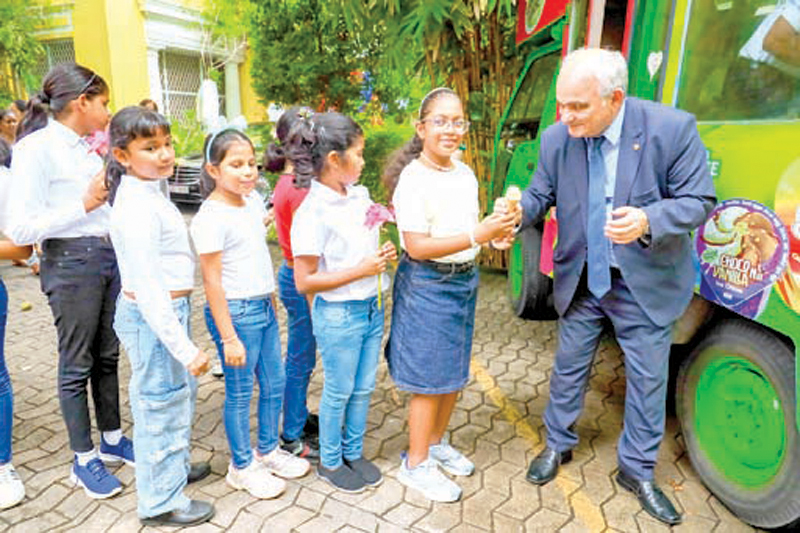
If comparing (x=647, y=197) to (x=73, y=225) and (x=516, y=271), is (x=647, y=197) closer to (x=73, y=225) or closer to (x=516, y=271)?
(x=73, y=225)

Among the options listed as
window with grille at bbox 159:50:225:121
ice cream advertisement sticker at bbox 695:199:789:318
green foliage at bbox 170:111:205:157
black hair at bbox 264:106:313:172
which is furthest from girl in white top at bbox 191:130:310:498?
window with grille at bbox 159:50:225:121

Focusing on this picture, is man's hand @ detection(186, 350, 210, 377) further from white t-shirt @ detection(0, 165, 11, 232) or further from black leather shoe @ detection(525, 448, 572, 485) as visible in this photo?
black leather shoe @ detection(525, 448, 572, 485)

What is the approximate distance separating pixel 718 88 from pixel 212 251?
2.17 metres

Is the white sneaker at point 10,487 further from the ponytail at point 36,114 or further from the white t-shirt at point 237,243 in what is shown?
the ponytail at point 36,114

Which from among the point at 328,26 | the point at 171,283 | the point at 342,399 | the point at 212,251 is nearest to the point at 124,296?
the point at 171,283

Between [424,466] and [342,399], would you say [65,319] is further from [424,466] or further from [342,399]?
[424,466]

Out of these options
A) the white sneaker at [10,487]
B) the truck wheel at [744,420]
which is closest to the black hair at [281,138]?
the white sneaker at [10,487]

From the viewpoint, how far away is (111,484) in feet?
8.67

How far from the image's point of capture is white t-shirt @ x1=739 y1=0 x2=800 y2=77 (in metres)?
2.05

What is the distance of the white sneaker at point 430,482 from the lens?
2.61 m

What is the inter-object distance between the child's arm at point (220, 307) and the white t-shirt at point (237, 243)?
0.04 m

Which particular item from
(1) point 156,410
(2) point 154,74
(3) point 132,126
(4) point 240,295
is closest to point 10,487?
(1) point 156,410

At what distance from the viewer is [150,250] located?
204 cm

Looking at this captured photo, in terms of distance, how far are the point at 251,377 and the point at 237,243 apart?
1.93ft
